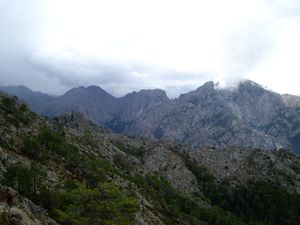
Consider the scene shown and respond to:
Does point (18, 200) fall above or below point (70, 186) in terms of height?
above

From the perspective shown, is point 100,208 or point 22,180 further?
point 22,180

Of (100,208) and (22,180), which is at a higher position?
(100,208)

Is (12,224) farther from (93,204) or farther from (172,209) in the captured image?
(172,209)

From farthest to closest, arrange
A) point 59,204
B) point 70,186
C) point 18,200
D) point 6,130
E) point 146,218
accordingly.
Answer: point 6,130, point 146,218, point 70,186, point 59,204, point 18,200

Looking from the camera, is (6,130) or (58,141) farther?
(58,141)

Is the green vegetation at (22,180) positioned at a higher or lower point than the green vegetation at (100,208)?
lower

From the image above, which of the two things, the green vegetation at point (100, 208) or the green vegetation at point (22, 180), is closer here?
the green vegetation at point (100, 208)

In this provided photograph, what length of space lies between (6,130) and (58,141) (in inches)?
1287

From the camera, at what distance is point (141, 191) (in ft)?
638

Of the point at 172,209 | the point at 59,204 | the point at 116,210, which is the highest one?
the point at 116,210

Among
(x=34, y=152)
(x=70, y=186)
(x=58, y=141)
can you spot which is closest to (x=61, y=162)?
(x=34, y=152)

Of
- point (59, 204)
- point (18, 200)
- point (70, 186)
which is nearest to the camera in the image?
point (18, 200)

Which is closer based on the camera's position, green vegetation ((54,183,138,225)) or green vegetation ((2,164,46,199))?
green vegetation ((54,183,138,225))

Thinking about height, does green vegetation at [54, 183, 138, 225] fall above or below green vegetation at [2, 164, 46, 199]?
above
